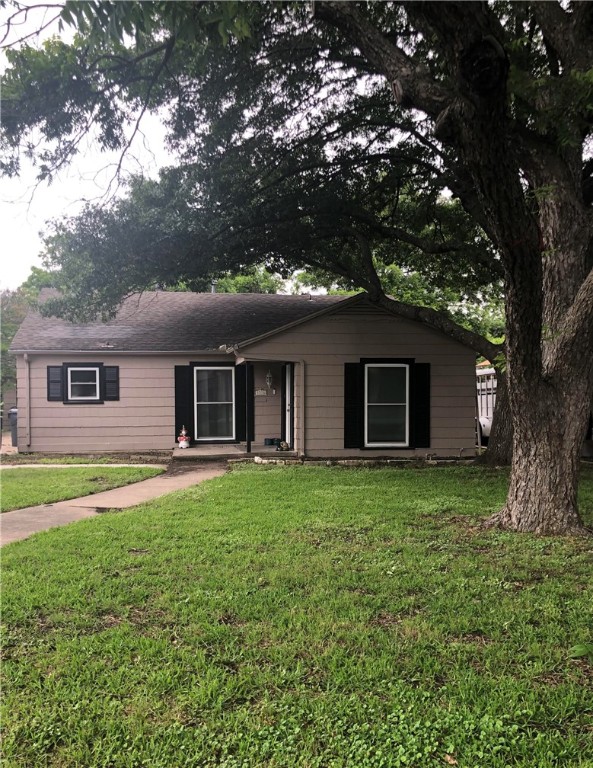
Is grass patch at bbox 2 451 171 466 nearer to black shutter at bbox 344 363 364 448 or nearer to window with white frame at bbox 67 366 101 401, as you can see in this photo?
window with white frame at bbox 67 366 101 401

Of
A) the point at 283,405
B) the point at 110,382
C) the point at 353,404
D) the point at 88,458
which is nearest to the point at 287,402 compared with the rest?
the point at 283,405

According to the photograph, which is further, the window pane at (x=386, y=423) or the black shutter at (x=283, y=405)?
the black shutter at (x=283, y=405)

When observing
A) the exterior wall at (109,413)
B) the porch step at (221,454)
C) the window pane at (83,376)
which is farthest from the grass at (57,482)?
the window pane at (83,376)

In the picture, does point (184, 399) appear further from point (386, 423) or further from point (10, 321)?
point (10, 321)

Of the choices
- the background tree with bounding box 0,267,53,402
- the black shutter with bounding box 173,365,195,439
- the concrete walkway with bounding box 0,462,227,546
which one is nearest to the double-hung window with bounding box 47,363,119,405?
the black shutter with bounding box 173,365,195,439

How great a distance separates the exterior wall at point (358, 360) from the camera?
11.6 meters

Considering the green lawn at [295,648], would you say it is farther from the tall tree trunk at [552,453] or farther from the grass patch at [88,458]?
the grass patch at [88,458]

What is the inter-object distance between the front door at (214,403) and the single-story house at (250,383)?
24 mm

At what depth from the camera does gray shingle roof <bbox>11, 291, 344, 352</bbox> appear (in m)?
13.0

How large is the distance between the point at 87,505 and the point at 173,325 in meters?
7.84

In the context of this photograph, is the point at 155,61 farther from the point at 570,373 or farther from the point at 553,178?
the point at 570,373

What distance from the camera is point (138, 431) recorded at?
13.1m

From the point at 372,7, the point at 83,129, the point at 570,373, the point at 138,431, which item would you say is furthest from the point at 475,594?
the point at 138,431

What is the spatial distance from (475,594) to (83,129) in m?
7.39
